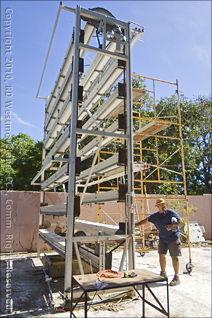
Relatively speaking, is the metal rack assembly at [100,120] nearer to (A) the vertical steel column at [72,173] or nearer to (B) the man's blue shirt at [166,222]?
(A) the vertical steel column at [72,173]

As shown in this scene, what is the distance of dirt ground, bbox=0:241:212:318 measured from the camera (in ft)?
11.6

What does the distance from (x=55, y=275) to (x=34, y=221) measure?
3779 millimetres

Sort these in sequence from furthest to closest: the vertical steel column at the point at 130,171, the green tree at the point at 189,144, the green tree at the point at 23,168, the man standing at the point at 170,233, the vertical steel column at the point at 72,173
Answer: the green tree at the point at 23,168, the green tree at the point at 189,144, the man standing at the point at 170,233, the vertical steel column at the point at 130,171, the vertical steel column at the point at 72,173

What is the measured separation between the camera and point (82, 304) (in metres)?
3.68

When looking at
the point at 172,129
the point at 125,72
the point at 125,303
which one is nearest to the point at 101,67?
the point at 125,72

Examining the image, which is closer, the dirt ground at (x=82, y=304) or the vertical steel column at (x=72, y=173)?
the vertical steel column at (x=72, y=173)

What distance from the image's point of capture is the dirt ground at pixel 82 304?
3535 mm

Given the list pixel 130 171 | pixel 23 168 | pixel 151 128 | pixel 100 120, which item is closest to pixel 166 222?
pixel 130 171

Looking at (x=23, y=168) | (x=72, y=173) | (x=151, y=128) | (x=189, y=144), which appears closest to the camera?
(x=72, y=173)

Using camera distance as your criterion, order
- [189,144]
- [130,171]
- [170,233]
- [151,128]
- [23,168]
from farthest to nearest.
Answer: [189,144] → [23,168] → [151,128] → [170,233] → [130,171]

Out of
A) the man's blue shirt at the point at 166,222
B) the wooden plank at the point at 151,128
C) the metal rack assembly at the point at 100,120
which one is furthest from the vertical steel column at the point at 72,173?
the wooden plank at the point at 151,128

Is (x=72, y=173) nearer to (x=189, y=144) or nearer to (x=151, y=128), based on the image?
(x=151, y=128)

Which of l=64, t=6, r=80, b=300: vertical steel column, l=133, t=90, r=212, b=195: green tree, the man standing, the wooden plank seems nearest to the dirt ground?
the man standing

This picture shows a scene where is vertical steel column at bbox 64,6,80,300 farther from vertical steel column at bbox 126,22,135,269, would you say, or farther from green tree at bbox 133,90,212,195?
green tree at bbox 133,90,212,195
